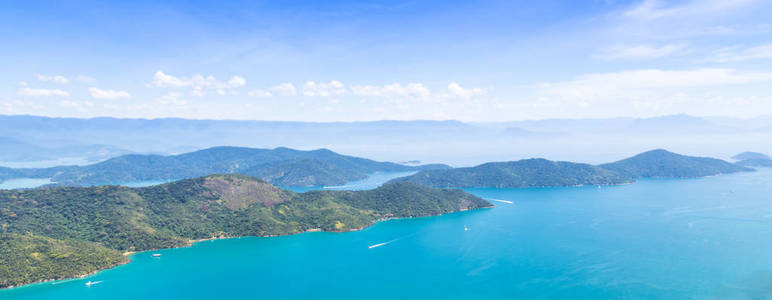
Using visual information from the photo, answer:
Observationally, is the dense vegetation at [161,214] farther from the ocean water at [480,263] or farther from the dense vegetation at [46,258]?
the ocean water at [480,263]

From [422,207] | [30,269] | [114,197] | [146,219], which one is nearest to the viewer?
[30,269]

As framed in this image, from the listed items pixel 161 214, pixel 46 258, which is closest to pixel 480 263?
pixel 161 214

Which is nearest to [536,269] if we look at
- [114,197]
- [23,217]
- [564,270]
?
[564,270]

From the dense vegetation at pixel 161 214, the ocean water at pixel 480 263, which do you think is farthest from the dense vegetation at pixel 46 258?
the ocean water at pixel 480 263

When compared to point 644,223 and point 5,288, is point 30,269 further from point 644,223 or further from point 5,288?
point 644,223

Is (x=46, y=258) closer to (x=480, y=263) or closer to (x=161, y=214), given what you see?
(x=161, y=214)

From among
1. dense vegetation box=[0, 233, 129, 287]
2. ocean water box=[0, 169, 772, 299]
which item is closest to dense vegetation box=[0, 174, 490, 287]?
dense vegetation box=[0, 233, 129, 287]
